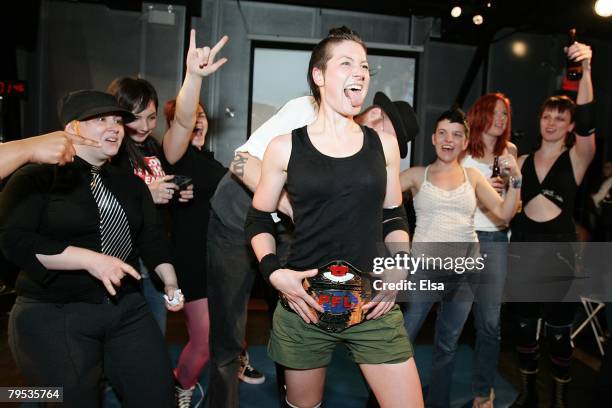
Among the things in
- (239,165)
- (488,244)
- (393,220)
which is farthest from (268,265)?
(488,244)

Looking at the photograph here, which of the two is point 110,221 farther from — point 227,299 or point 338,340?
point 338,340

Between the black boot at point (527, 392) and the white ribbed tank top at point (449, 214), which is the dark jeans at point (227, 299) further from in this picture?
the black boot at point (527, 392)

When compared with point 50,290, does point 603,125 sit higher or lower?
higher

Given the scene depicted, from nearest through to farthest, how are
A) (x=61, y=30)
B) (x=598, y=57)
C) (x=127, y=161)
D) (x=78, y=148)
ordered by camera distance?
1. (x=78, y=148)
2. (x=127, y=161)
3. (x=61, y=30)
4. (x=598, y=57)

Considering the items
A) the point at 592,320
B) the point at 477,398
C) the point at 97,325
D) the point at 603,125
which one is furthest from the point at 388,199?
the point at 603,125

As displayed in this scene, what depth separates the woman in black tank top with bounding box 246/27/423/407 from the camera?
189cm

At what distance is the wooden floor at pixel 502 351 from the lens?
3.66 meters

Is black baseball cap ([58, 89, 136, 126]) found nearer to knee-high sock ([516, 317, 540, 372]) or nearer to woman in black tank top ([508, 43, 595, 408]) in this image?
woman in black tank top ([508, 43, 595, 408])

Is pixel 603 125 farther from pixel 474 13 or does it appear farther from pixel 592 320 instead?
pixel 592 320

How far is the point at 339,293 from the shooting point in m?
1.90

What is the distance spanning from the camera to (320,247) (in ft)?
6.34

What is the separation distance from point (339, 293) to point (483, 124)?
2.15 meters

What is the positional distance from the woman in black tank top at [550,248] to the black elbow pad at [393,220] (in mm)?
1655

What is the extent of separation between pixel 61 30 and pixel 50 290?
5.57 m
